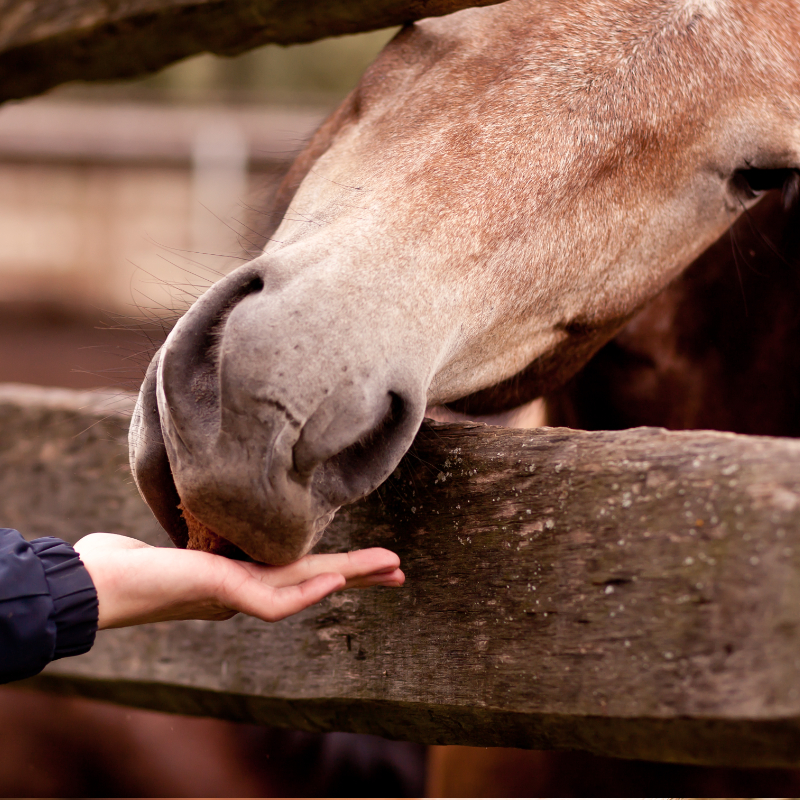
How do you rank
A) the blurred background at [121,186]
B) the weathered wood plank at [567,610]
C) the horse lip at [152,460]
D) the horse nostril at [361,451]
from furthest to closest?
the blurred background at [121,186] < the horse lip at [152,460] < the horse nostril at [361,451] < the weathered wood plank at [567,610]

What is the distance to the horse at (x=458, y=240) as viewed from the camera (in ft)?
3.11

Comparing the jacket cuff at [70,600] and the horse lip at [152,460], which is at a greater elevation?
the horse lip at [152,460]

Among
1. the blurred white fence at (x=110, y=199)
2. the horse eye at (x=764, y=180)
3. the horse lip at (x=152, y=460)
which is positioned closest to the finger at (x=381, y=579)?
the horse lip at (x=152, y=460)

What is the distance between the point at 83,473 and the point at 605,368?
3.92 ft

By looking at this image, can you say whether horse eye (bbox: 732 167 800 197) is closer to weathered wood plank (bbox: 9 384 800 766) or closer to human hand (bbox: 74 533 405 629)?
weathered wood plank (bbox: 9 384 800 766)

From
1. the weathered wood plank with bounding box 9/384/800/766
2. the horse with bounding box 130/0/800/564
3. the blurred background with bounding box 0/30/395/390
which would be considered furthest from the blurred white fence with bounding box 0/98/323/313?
the weathered wood plank with bounding box 9/384/800/766

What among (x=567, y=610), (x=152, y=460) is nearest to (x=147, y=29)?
(x=152, y=460)

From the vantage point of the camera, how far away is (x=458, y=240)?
46.0 inches

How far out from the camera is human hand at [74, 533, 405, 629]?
0.99 m

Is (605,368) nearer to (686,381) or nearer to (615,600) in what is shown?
(686,381)

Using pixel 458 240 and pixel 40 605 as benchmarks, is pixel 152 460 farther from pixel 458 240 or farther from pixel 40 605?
pixel 458 240

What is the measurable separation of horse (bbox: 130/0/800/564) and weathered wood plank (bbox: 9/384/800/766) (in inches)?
7.3

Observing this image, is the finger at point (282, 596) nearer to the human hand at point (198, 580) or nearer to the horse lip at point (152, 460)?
the human hand at point (198, 580)

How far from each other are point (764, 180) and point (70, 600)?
1.29 metres
